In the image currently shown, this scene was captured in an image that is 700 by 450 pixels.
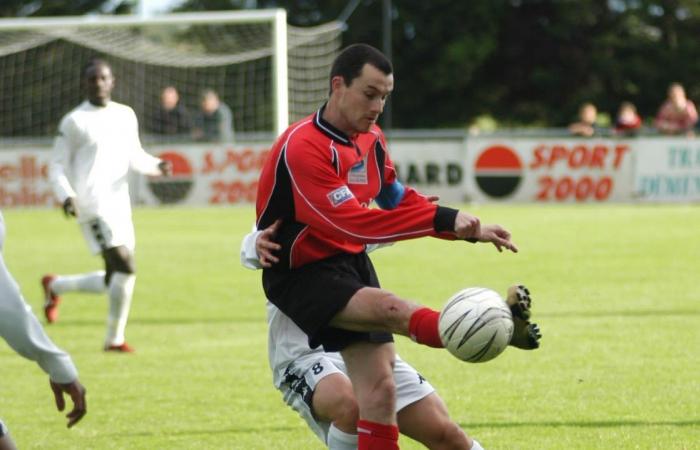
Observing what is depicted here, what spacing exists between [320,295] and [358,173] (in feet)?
1.95

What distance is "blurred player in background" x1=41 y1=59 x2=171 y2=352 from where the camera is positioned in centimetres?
1058

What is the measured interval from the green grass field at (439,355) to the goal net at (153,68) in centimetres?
945

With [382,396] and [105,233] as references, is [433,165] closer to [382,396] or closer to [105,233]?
[105,233]

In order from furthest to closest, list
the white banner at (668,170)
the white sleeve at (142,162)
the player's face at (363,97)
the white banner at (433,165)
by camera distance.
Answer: the white banner at (433,165) → the white banner at (668,170) → the white sleeve at (142,162) → the player's face at (363,97)

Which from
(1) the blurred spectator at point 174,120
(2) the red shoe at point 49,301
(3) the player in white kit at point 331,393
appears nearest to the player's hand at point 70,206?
(2) the red shoe at point 49,301

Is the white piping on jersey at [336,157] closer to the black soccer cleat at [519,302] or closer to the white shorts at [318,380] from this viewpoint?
the white shorts at [318,380]

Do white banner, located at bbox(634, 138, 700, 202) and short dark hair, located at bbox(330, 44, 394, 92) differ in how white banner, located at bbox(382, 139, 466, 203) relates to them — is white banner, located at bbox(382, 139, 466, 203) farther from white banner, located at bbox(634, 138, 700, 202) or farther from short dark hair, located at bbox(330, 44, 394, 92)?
short dark hair, located at bbox(330, 44, 394, 92)

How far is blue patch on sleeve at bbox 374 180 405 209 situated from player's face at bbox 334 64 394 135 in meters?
0.44

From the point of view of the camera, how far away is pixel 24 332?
176 inches

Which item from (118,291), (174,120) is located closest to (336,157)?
(118,291)


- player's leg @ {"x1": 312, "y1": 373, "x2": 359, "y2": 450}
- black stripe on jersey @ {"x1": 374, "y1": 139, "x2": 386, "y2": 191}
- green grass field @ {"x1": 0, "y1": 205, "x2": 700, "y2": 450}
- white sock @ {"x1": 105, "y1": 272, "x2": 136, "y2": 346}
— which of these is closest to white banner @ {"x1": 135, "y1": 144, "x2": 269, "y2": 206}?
green grass field @ {"x1": 0, "y1": 205, "x2": 700, "y2": 450}

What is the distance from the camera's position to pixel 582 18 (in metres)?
44.3

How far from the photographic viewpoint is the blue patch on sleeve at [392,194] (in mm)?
5824

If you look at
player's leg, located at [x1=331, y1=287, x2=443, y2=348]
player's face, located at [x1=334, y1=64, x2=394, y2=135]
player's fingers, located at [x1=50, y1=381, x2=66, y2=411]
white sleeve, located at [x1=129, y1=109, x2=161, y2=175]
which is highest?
player's face, located at [x1=334, y1=64, x2=394, y2=135]
